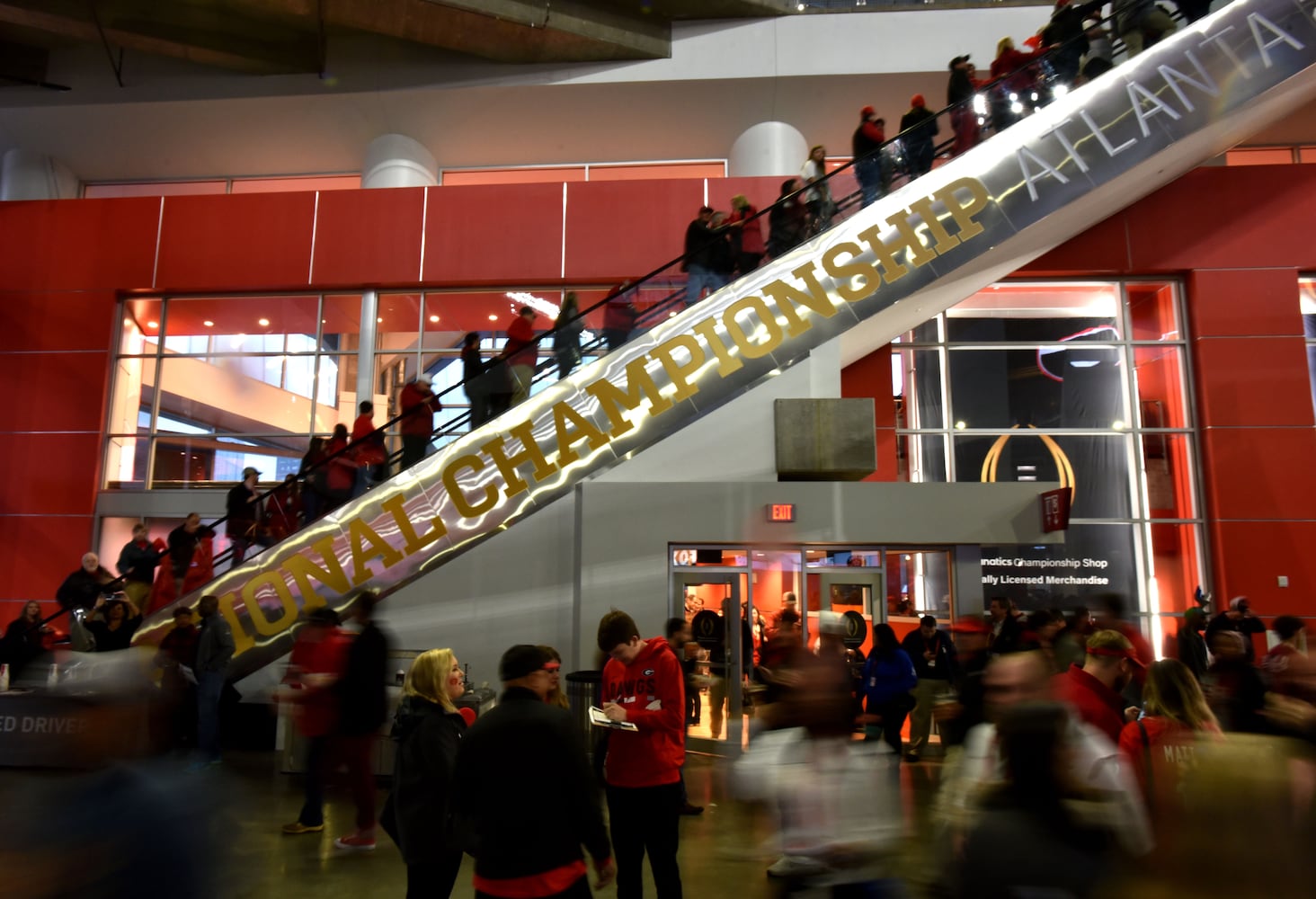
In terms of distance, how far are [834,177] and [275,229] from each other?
32.1 ft

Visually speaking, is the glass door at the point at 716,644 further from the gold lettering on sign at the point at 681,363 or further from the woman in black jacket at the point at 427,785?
the woman in black jacket at the point at 427,785

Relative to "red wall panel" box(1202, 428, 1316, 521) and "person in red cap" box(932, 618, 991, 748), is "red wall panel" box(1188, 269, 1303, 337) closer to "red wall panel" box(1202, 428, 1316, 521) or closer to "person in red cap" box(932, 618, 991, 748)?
"red wall panel" box(1202, 428, 1316, 521)

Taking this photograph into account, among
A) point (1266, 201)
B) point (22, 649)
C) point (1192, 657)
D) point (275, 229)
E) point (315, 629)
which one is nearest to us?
point (315, 629)

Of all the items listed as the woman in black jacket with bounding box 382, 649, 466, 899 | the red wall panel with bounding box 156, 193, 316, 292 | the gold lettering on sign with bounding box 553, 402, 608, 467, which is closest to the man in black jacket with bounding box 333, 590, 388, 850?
the woman in black jacket with bounding box 382, 649, 466, 899

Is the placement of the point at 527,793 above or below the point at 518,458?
below

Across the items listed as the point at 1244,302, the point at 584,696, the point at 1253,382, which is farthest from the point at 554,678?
the point at 1244,302

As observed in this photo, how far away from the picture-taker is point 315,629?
6316 mm

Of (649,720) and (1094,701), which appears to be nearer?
(1094,701)

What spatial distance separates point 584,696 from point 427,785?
4757mm

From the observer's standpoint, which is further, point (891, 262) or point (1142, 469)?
point (1142, 469)

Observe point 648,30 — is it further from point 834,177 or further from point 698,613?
point 698,613

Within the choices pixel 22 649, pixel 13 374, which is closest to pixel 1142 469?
pixel 22 649

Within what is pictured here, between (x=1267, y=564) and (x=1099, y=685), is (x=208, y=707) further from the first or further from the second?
(x=1267, y=564)

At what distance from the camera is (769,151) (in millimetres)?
16250
